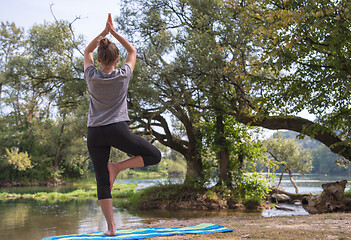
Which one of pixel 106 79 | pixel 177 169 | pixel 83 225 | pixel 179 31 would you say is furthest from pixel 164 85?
pixel 177 169

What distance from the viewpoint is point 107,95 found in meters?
3.90

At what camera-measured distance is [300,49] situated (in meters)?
8.56

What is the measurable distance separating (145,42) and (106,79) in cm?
1081

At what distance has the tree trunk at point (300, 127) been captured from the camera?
32.3ft

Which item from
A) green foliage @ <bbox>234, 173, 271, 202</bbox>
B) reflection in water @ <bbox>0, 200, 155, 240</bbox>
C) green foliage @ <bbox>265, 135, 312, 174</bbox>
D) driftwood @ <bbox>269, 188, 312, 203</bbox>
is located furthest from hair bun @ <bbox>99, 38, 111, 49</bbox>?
green foliage @ <bbox>265, 135, 312, 174</bbox>

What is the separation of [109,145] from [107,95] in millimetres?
627

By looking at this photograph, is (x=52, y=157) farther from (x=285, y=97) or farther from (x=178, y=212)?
(x=285, y=97)

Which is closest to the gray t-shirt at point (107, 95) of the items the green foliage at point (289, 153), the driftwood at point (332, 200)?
the driftwood at point (332, 200)

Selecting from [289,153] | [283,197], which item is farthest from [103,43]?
[289,153]

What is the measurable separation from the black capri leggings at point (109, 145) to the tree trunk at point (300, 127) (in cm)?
632

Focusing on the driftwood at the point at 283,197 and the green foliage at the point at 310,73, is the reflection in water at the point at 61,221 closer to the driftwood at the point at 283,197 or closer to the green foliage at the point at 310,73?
the green foliage at the point at 310,73

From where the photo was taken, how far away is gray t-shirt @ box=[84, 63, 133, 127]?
3.86m

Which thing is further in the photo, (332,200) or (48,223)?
(48,223)

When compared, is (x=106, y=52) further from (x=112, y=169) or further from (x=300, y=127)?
(x=300, y=127)
